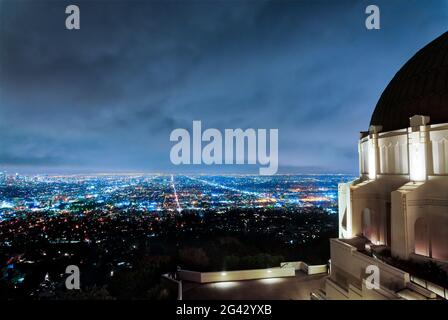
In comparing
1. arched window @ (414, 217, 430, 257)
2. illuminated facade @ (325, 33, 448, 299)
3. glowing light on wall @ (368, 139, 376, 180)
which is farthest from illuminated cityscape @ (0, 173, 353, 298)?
arched window @ (414, 217, 430, 257)

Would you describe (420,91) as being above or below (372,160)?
above

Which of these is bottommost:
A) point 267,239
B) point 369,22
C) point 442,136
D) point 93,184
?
point 267,239

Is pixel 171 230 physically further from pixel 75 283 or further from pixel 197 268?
pixel 75 283

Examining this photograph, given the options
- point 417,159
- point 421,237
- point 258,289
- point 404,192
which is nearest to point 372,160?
point 417,159

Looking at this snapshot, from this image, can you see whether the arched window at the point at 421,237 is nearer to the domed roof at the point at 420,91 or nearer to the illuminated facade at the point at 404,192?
the illuminated facade at the point at 404,192

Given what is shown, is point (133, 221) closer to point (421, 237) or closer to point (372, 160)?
point (372, 160)
